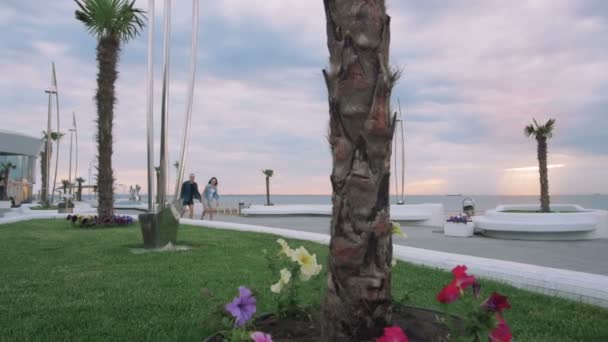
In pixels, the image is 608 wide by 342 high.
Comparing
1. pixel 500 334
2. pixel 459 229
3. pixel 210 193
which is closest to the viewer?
pixel 500 334

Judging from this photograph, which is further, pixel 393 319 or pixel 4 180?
pixel 4 180

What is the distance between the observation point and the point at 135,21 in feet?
47.6

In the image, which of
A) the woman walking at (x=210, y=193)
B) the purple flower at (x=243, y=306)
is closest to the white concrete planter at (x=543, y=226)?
the woman walking at (x=210, y=193)

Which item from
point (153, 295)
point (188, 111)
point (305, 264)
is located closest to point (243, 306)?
point (305, 264)

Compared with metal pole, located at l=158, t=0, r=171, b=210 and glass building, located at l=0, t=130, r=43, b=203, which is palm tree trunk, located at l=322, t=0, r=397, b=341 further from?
glass building, located at l=0, t=130, r=43, b=203

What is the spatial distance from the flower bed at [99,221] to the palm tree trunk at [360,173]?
11.5 m

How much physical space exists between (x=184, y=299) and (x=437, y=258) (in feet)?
11.8

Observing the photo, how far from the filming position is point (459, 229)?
12.1 meters

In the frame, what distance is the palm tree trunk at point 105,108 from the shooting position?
13.3 metres

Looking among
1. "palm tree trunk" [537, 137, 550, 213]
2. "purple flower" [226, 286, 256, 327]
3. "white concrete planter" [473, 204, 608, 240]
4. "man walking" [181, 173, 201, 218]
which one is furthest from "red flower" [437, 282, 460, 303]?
"palm tree trunk" [537, 137, 550, 213]

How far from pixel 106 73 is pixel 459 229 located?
10518 millimetres

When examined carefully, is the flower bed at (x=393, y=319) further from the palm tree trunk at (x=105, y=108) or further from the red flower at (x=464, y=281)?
the palm tree trunk at (x=105, y=108)

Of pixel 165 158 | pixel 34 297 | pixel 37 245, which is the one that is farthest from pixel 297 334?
pixel 37 245

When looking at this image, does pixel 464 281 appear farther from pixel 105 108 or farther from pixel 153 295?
pixel 105 108
